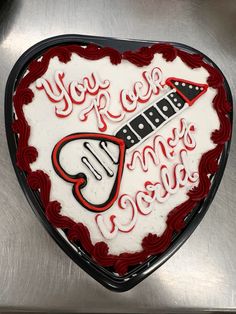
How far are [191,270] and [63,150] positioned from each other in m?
0.45

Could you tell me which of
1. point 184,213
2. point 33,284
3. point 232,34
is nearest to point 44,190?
point 33,284

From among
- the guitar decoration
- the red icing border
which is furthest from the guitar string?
the red icing border

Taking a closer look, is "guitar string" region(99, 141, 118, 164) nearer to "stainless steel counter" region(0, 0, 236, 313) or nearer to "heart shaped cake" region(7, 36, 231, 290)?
"heart shaped cake" region(7, 36, 231, 290)

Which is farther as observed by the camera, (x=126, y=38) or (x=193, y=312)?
(x=126, y=38)

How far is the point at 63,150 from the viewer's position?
3.57 feet

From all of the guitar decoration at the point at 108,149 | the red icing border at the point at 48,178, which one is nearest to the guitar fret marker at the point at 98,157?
the guitar decoration at the point at 108,149

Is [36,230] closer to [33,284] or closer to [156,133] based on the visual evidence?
[33,284]

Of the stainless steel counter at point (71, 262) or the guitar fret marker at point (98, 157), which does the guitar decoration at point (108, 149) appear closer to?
the guitar fret marker at point (98, 157)

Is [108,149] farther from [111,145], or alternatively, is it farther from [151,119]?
[151,119]

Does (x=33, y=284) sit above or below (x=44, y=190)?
below

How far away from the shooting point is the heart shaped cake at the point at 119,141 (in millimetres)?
1063

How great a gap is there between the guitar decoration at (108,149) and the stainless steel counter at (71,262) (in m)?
0.15

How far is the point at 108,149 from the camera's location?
110 cm

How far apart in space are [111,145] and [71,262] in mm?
313
